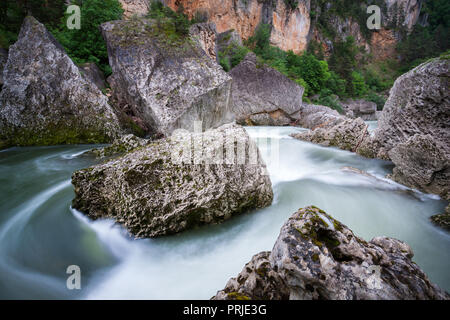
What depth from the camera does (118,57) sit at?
22.6 feet

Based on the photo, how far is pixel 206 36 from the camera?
13.7 m

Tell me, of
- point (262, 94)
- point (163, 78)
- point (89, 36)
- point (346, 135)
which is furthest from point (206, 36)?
point (346, 135)

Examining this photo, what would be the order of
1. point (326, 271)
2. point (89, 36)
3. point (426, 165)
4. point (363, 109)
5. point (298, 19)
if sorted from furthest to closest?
point (298, 19), point (363, 109), point (89, 36), point (426, 165), point (326, 271)

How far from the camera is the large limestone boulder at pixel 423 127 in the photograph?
367 centimetres

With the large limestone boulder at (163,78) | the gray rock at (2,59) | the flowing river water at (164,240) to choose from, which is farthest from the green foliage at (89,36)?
the flowing river water at (164,240)

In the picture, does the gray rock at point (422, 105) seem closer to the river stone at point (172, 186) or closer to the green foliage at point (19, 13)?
the river stone at point (172, 186)

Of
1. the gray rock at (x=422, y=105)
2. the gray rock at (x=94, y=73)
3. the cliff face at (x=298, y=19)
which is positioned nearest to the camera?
the gray rock at (x=422, y=105)

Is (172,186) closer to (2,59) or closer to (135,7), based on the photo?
(2,59)

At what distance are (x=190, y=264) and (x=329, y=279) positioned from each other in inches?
60.1

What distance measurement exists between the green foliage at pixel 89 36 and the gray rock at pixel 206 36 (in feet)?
17.5

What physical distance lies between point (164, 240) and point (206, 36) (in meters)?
14.6

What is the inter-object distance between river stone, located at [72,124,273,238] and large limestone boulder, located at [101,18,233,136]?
3.70m

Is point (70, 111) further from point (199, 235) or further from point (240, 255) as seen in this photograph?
point (240, 255)

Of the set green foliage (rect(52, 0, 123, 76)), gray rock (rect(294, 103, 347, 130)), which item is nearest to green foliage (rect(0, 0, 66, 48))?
green foliage (rect(52, 0, 123, 76))
